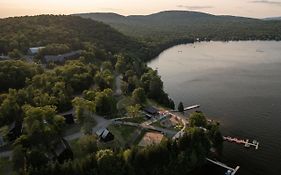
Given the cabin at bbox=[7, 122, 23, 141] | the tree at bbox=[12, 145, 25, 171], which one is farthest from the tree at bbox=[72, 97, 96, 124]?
the tree at bbox=[12, 145, 25, 171]

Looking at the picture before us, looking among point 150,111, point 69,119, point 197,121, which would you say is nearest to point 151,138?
point 197,121

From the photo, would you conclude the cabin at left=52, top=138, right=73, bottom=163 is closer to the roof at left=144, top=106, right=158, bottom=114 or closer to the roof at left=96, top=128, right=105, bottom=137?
the roof at left=96, top=128, right=105, bottom=137

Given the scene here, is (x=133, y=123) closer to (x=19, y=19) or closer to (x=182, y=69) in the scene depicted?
(x=182, y=69)

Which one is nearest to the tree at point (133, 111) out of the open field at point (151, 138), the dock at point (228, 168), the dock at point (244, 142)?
the open field at point (151, 138)

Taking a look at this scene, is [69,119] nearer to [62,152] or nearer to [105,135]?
[105,135]

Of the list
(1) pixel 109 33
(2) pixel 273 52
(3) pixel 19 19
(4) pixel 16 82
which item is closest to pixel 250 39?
(2) pixel 273 52
